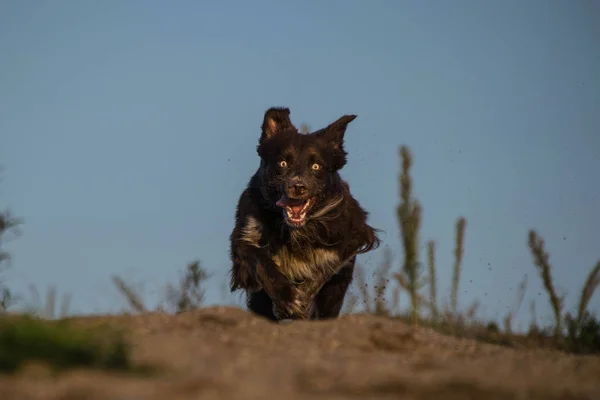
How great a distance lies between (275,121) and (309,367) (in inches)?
260

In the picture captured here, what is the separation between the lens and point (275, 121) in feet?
38.2

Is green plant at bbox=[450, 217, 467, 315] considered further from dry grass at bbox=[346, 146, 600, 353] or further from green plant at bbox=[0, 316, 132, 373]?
green plant at bbox=[0, 316, 132, 373]

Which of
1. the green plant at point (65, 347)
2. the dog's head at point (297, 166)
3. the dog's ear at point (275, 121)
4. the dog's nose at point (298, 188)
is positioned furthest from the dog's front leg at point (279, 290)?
the green plant at point (65, 347)

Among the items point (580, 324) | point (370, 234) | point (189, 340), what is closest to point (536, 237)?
point (580, 324)

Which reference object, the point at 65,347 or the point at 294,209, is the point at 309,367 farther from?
the point at 294,209

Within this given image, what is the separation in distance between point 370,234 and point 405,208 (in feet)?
4.79

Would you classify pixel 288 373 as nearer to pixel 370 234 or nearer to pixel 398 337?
pixel 398 337

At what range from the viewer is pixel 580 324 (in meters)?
9.85

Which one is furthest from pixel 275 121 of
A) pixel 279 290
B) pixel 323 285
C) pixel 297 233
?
pixel 279 290

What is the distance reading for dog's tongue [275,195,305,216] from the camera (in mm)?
10775

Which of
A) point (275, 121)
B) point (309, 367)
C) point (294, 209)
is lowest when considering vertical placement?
point (309, 367)

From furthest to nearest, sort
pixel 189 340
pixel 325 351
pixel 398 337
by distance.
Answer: pixel 398 337 → pixel 325 351 → pixel 189 340

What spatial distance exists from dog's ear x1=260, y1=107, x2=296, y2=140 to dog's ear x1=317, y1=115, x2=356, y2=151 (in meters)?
0.38

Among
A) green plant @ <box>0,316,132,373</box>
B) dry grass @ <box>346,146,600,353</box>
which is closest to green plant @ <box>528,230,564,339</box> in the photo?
dry grass @ <box>346,146,600,353</box>
